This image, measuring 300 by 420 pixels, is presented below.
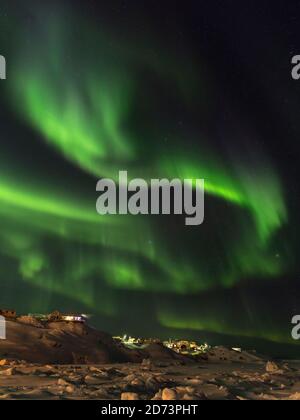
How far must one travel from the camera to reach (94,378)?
21.7 meters

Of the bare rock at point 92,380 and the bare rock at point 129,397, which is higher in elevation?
the bare rock at point 92,380

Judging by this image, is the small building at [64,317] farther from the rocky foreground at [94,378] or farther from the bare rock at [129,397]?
the bare rock at [129,397]

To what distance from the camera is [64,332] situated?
45.4 meters

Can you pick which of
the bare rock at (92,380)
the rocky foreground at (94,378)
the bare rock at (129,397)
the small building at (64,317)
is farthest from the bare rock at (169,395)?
the small building at (64,317)

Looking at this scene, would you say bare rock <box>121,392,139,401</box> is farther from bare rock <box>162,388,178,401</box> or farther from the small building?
the small building

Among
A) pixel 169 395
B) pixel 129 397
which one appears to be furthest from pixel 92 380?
pixel 169 395

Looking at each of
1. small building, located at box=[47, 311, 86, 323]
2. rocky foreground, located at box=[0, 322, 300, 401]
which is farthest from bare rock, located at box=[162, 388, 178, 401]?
small building, located at box=[47, 311, 86, 323]

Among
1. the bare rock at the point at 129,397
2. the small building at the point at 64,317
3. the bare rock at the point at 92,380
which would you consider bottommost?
the bare rock at the point at 129,397

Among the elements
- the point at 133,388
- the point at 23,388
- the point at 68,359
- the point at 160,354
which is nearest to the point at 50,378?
the point at 23,388

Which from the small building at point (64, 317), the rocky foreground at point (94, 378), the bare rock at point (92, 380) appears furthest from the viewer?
the small building at point (64, 317)

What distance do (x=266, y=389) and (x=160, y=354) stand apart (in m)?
30.7

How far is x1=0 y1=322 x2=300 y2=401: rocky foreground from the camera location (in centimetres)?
1706

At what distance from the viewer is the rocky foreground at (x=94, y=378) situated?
17.1 m
